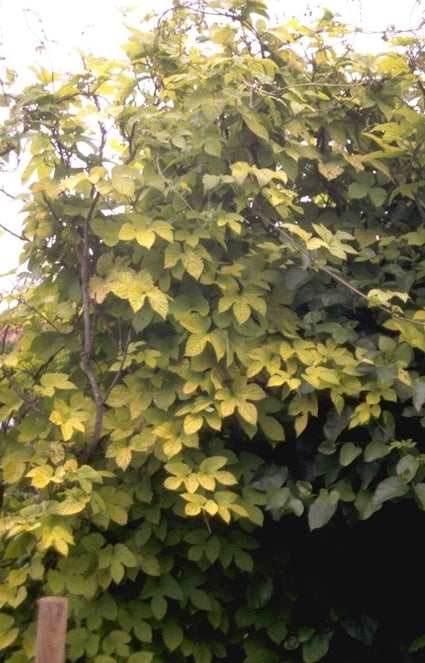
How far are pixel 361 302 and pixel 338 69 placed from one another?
0.91 meters

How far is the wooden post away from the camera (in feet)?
6.65

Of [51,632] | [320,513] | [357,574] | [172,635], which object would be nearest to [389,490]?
[320,513]

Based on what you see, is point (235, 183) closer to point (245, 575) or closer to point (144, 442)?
point (144, 442)

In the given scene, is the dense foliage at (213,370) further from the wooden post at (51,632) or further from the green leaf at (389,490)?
the wooden post at (51,632)

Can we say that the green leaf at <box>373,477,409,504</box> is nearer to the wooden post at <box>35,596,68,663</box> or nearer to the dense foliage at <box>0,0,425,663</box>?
the dense foliage at <box>0,0,425,663</box>

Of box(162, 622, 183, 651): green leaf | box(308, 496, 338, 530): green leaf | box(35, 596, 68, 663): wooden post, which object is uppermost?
box(35, 596, 68, 663): wooden post

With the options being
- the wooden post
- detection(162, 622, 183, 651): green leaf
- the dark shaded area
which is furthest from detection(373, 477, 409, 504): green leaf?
the wooden post

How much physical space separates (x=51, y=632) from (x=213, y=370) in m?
1.16

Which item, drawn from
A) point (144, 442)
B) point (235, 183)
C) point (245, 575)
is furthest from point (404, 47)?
point (245, 575)

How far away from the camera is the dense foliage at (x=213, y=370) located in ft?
9.51

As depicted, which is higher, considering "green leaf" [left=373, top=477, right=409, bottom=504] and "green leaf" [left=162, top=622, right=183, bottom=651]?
"green leaf" [left=373, top=477, right=409, bottom=504]

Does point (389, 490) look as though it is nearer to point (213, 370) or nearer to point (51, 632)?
point (213, 370)

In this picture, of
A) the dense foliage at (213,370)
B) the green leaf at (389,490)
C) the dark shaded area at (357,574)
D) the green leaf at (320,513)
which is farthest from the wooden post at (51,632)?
the dark shaded area at (357,574)

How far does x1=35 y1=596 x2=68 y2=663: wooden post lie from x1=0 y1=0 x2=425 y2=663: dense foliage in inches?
27.2
